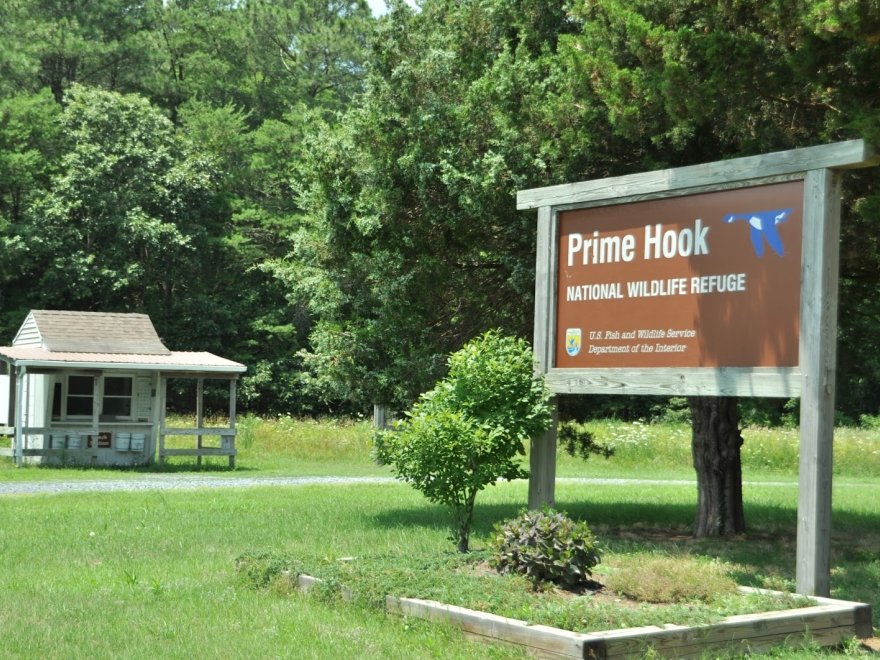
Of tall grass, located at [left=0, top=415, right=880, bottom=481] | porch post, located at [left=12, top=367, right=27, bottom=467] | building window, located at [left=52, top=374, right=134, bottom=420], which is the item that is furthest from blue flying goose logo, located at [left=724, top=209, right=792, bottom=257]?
building window, located at [left=52, top=374, right=134, bottom=420]

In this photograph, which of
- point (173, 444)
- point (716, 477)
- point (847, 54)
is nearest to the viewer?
point (847, 54)

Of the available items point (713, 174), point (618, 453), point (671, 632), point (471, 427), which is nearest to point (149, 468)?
point (618, 453)

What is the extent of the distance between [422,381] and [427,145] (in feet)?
9.43

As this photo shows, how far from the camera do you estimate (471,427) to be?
944 centimetres

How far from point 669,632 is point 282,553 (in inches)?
155

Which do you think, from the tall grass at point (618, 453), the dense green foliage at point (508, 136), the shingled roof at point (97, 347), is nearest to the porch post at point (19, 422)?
the shingled roof at point (97, 347)

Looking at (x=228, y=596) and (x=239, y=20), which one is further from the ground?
(x=239, y=20)

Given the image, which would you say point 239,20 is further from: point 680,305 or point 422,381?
point 680,305

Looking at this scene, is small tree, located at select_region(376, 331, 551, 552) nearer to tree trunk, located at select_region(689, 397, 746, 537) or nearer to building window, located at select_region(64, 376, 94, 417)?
tree trunk, located at select_region(689, 397, 746, 537)

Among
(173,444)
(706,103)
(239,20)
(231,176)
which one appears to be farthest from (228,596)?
(239,20)

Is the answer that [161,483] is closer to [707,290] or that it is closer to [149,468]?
[149,468]

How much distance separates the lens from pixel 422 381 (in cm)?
1381

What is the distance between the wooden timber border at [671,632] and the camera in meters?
6.39

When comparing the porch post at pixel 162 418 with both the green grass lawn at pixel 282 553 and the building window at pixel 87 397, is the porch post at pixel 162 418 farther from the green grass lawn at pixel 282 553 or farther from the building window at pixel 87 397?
the green grass lawn at pixel 282 553
